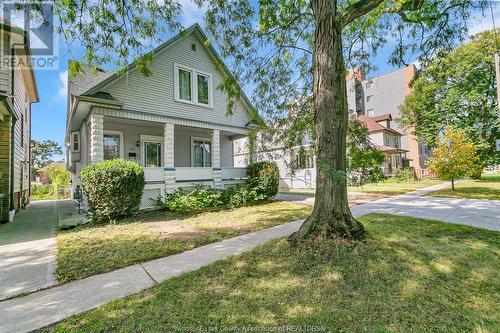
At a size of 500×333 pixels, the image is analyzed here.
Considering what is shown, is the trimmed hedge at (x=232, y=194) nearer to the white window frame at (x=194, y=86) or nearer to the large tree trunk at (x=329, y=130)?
the white window frame at (x=194, y=86)

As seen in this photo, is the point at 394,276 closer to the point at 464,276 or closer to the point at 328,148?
the point at 464,276

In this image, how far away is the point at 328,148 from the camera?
4.28m

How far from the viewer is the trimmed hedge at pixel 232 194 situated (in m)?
9.05

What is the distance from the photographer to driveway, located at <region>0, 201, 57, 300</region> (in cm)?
343

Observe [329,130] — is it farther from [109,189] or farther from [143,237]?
[109,189]

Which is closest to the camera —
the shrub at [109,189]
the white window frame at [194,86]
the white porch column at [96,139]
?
the shrub at [109,189]

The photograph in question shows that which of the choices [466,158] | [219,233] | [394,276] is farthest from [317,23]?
[466,158]

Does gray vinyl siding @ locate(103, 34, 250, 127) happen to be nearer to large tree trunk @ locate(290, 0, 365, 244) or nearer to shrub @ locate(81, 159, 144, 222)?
shrub @ locate(81, 159, 144, 222)

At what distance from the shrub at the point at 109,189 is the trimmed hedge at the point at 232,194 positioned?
182cm

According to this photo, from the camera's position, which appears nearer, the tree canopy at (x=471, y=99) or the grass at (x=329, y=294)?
the grass at (x=329, y=294)

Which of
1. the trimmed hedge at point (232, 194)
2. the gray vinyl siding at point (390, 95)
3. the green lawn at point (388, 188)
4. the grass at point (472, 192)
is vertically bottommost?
the grass at point (472, 192)

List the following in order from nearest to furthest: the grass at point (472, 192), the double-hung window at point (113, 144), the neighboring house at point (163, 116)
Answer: the neighboring house at point (163, 116) → the double-hung window at point (113, 144) → the grass at point (472, 192)

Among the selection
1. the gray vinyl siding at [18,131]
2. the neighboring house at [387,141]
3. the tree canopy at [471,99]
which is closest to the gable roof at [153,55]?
the gray vinyl siding at [18,131]

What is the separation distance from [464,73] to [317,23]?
23.9 m
